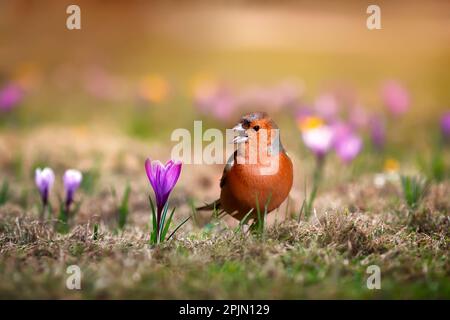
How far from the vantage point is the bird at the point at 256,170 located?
3102 millimetres

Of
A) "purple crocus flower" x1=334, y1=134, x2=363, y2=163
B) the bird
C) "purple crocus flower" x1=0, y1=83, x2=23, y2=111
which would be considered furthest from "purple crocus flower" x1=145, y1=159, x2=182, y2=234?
"purple crocus flower" x1=0, y1=83, x2=23, y2=111

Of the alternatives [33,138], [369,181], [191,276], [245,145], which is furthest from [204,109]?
[191,276]

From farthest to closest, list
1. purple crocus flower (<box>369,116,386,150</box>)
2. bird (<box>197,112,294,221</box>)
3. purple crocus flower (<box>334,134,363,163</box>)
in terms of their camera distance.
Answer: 1. purple crocus flower (<box>369,116,386,150</box>)
2. purple crocus flower (<box>334,134,363,163</box>)
3. bird (<box>197,112,294,221</box>)

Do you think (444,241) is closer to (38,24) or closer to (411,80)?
(411,80)

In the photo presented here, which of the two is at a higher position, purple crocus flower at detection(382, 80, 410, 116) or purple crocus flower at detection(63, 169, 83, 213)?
Result: purple crocus flower at detection(382, 80, 410, 116)

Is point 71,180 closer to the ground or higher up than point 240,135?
closer to the ground

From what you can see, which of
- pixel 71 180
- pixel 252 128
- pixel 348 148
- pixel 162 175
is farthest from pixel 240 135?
pixel 348 148

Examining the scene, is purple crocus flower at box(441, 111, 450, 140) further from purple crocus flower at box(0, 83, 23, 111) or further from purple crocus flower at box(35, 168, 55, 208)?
purple crocus flower at box(0, 83, 23, 111)

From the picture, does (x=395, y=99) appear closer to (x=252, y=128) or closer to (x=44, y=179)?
(x=252, y=128)

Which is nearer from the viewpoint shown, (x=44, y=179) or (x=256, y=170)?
(x=256, y=170)

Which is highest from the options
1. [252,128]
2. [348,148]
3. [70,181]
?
[252,128]

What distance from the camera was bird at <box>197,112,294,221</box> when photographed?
310 cm

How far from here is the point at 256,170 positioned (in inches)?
122

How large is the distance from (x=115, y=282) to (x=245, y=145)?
0.99m
